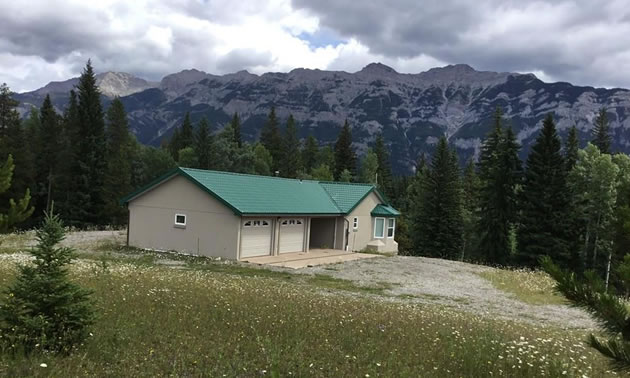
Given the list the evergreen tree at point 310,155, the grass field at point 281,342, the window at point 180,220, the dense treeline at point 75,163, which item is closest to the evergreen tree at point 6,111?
the dense treeline at point 75,163

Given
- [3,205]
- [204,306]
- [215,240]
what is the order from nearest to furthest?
[204,306], [215,240], [3,205]

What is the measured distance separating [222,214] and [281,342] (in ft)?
61.4

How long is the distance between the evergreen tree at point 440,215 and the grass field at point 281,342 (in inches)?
1823

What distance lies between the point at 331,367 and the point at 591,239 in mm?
48005

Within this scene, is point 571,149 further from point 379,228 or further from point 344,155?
point 344,155

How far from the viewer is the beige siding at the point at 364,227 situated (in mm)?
36250

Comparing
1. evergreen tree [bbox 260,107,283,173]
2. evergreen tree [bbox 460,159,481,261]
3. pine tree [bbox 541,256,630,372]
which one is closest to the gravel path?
pine tree [bbox 541,256,630,372]

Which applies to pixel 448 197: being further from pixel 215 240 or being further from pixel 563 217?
pixel 215 240

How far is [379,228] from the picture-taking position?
39.1m

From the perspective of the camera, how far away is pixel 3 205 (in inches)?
1833

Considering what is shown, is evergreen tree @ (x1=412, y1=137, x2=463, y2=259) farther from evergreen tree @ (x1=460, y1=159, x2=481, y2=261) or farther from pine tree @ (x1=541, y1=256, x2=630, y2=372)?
pine tree @ (x1=541, y1=256, x2=630, y2=372)

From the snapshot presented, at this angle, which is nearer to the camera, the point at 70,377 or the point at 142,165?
the point at 70,377

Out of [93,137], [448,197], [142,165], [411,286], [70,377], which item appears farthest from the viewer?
[142,165]

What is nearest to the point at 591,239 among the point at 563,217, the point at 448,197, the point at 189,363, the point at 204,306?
the point at 563,217
